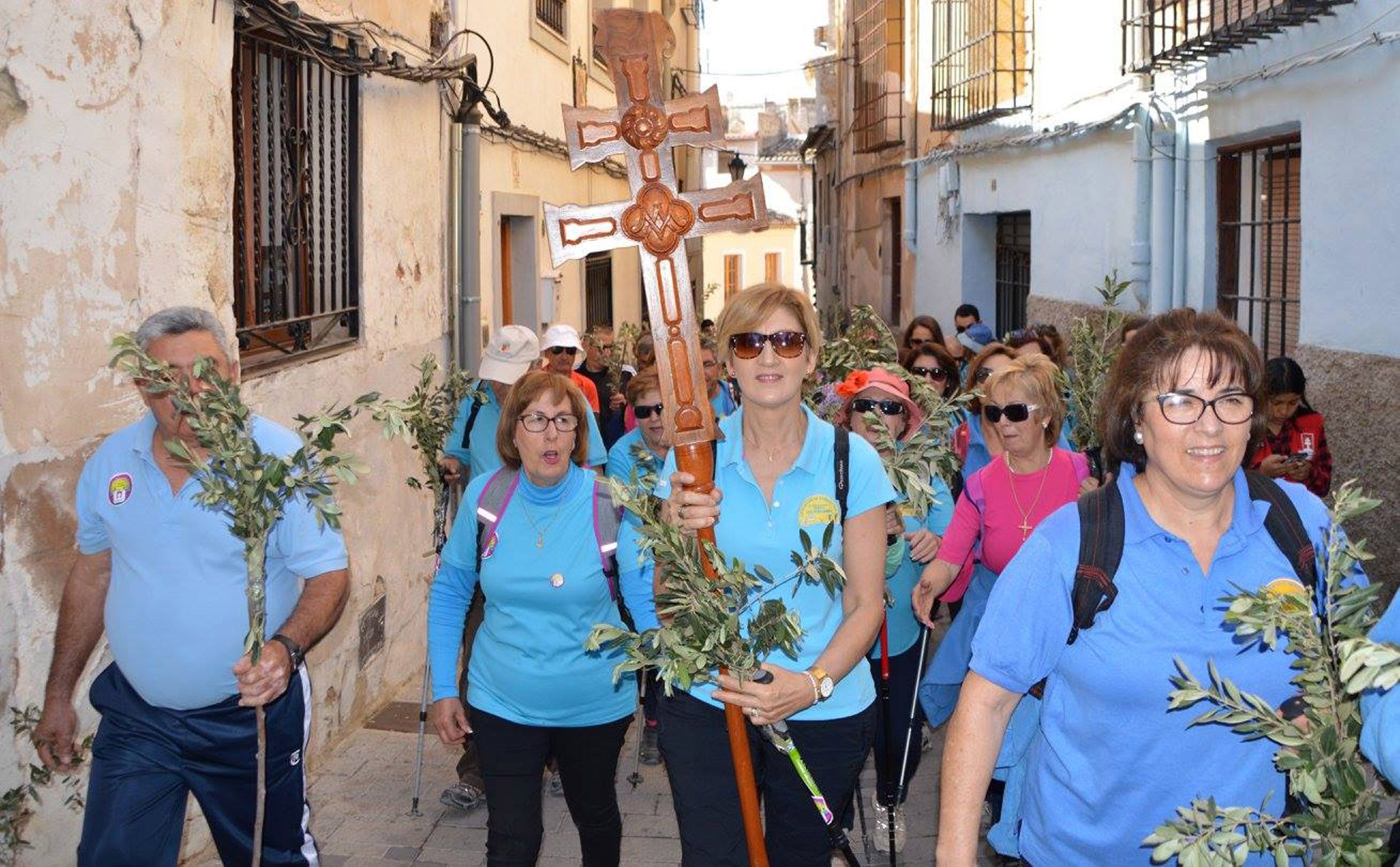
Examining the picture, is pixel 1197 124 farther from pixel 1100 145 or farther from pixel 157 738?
pixel 157 738

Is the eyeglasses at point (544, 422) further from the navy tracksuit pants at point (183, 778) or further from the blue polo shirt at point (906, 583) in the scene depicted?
the blue polo shirt at point (906, 583)

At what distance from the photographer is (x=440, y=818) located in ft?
20.7

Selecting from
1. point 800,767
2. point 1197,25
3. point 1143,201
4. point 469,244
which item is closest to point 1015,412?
point 800,767

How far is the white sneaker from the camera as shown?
578 centimetres

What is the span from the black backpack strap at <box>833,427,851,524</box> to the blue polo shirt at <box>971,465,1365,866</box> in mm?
984

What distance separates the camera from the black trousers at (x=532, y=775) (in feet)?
14.6

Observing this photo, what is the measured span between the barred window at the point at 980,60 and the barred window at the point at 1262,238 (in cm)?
402

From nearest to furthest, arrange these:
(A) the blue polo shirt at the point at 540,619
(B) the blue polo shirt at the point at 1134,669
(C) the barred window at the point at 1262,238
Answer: (B) the blue polo shirt at the point at 1134,669 < (A) the blue polo shirt at the point at 540,619 < (C) the barred window at the point at 1262,238

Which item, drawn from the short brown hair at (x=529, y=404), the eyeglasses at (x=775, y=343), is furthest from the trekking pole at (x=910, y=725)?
the eyeglasses at (x=775, y=343)

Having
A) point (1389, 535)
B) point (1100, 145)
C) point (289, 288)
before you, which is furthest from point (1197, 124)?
point (289, 288)

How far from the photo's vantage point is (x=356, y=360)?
25.6ft

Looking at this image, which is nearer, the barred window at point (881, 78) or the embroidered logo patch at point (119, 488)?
the embroidered logo patch at point (119, 488)

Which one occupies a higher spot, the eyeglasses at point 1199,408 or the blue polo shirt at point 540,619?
the eyeglasses at point 1199,408

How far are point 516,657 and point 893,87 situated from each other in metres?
16.9
